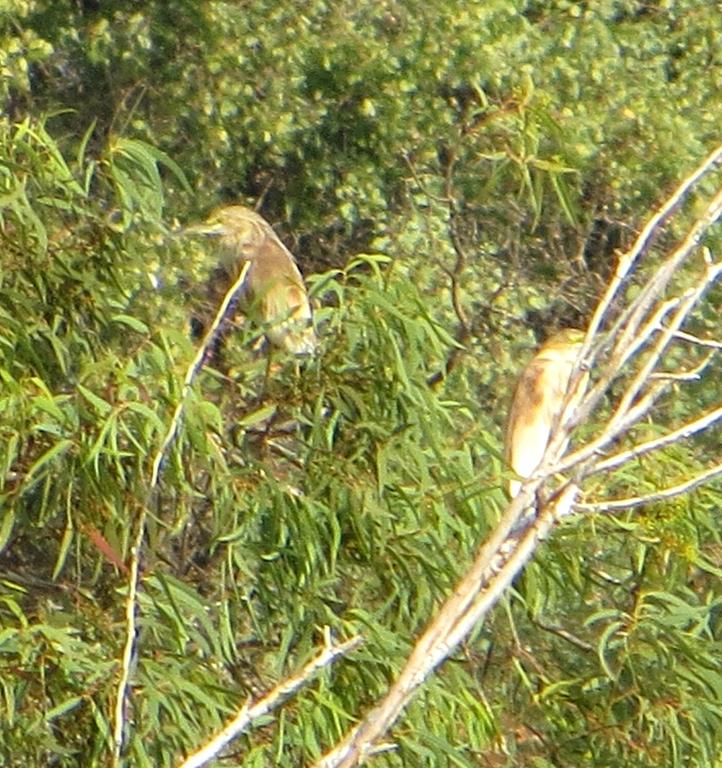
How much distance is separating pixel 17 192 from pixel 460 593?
192 centimetres

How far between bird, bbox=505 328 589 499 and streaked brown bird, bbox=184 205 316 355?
1.72ft

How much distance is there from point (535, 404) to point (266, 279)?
64 centimetres

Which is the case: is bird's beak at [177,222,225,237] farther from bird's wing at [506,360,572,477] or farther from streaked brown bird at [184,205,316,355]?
bird's wing at [506,360,572,477]

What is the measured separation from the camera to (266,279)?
4309 millimetres

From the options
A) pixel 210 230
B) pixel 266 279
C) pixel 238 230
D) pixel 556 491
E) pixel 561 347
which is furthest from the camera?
pixel 210 230

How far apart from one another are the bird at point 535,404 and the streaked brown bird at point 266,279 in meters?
0.53

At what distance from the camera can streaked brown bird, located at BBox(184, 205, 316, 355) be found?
141 inches

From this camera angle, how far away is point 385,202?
709 centimetres

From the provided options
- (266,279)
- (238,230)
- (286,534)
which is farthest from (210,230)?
(286,534)

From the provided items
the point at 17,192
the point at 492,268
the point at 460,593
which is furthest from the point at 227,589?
the point at 492,268

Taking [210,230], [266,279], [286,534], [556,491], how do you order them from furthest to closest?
[210,230]
[266,279]
[286,534]
[556,491]

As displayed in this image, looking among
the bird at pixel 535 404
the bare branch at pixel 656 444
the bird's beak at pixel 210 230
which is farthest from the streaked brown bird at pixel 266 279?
the bare branch at pixel 656 444

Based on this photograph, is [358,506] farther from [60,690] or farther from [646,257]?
[646,257]

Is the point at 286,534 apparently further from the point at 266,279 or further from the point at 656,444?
the point at 656,444
